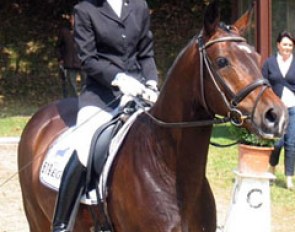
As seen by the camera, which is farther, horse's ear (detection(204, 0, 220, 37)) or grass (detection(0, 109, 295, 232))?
grass (detection(0, 109, 295, 232))

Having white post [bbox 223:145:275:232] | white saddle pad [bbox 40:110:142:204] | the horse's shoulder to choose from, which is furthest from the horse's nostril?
white post [bbox 223:145:275:232]

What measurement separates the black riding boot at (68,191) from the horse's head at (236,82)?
1.26 meters

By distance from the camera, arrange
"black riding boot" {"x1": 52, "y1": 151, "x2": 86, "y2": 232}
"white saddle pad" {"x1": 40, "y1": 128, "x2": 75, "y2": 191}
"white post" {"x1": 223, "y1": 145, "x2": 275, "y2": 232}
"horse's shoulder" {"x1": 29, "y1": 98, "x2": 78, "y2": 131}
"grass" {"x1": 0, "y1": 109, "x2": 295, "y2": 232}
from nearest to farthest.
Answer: "black riding boot" {"x1": 52, "y1": 151, "x2": 86, "y2": 232}, "white saddle pad" {"x1": 40, "y1": 128, "x2": 75, "y2": 191}, "horse's shoulder" {"x1": 29, "y1": 98, "x2": 78, "y2": 131}, "white post" {"x1": 223, "y1": 145, "x2": 275, "y2": 232}, "grass" {"x1": 0, "y1": 109, "x2": 295, "y2": 232}

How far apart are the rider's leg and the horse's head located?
1117mm

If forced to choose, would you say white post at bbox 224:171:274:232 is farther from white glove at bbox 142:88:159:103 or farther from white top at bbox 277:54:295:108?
white glove at bbox 142:88:159:103

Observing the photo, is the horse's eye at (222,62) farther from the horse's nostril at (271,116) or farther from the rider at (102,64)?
the rider at (102,64)

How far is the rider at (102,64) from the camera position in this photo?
4.38 m

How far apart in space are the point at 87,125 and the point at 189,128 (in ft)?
3.20

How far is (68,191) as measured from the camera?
4.51 meters

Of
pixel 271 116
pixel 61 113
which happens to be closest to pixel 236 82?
pixel 271 116

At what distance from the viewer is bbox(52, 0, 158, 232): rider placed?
4.38m

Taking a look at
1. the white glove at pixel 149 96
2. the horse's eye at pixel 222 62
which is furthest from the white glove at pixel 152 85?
the horse's eye at pixel 222 62

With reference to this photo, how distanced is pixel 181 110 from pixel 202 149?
26 centimetres

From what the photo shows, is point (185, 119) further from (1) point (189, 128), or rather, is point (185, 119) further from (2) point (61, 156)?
(2) point (61, 156)
